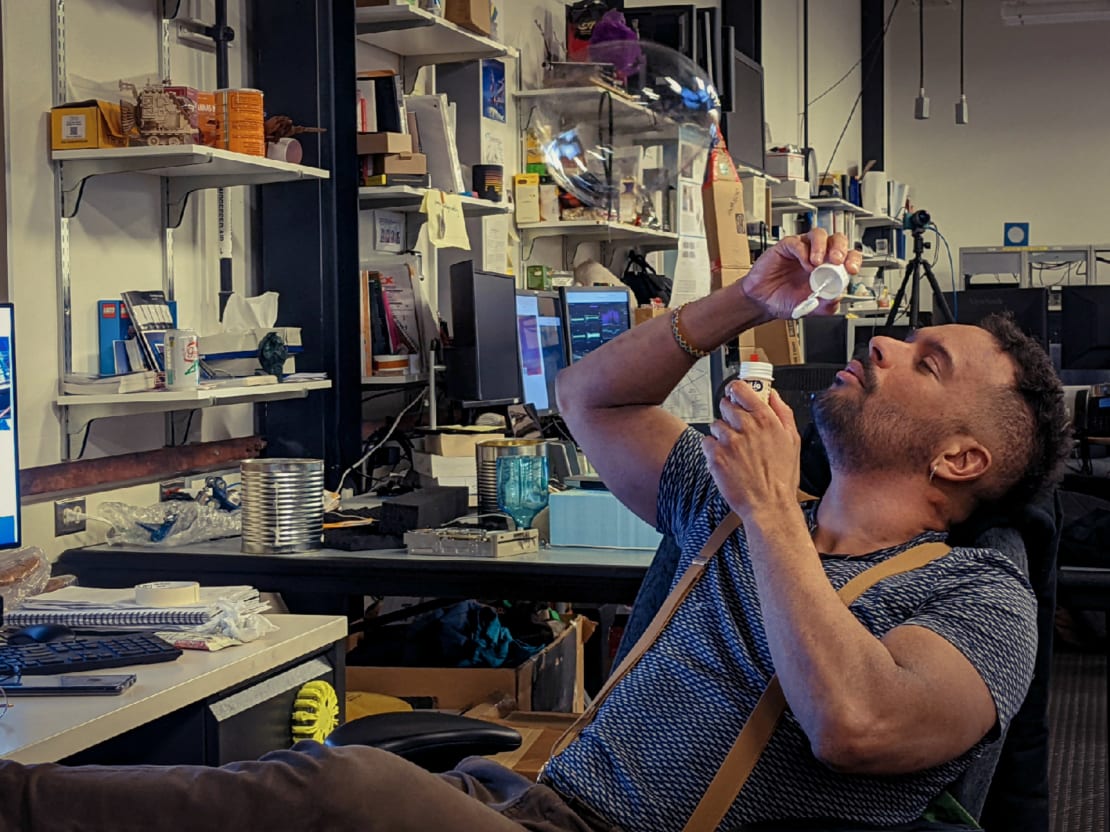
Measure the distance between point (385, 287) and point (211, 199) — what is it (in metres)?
0.59

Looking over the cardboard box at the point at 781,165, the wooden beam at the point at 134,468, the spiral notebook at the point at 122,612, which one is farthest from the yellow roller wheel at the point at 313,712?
the cardboard box at the point at 781,165

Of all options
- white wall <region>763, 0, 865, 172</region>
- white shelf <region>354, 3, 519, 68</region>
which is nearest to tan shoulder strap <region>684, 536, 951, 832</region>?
white shelf <region>354, 3, 519, 68</region>

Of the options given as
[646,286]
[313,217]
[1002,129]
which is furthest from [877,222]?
[313,217]

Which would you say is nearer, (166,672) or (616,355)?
(166,672)

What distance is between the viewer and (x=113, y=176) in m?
2.71

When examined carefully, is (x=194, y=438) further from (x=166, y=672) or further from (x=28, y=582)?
(x=166, y=672)

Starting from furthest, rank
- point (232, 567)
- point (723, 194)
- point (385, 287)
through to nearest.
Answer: point (723, 194) → point (385, 287) → point (232, 567)

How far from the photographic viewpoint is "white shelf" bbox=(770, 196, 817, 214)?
7.27m

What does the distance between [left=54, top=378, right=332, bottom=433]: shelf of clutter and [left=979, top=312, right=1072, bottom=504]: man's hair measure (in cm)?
147

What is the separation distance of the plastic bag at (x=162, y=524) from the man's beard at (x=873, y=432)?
4.47ft

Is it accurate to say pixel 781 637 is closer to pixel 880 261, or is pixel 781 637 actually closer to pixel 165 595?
pixel 165 595

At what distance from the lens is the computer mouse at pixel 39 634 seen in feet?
6.04

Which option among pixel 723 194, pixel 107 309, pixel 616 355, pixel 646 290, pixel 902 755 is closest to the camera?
pixel 902 755

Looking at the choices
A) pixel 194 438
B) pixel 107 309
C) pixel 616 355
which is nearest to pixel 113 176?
pixel 107 309
